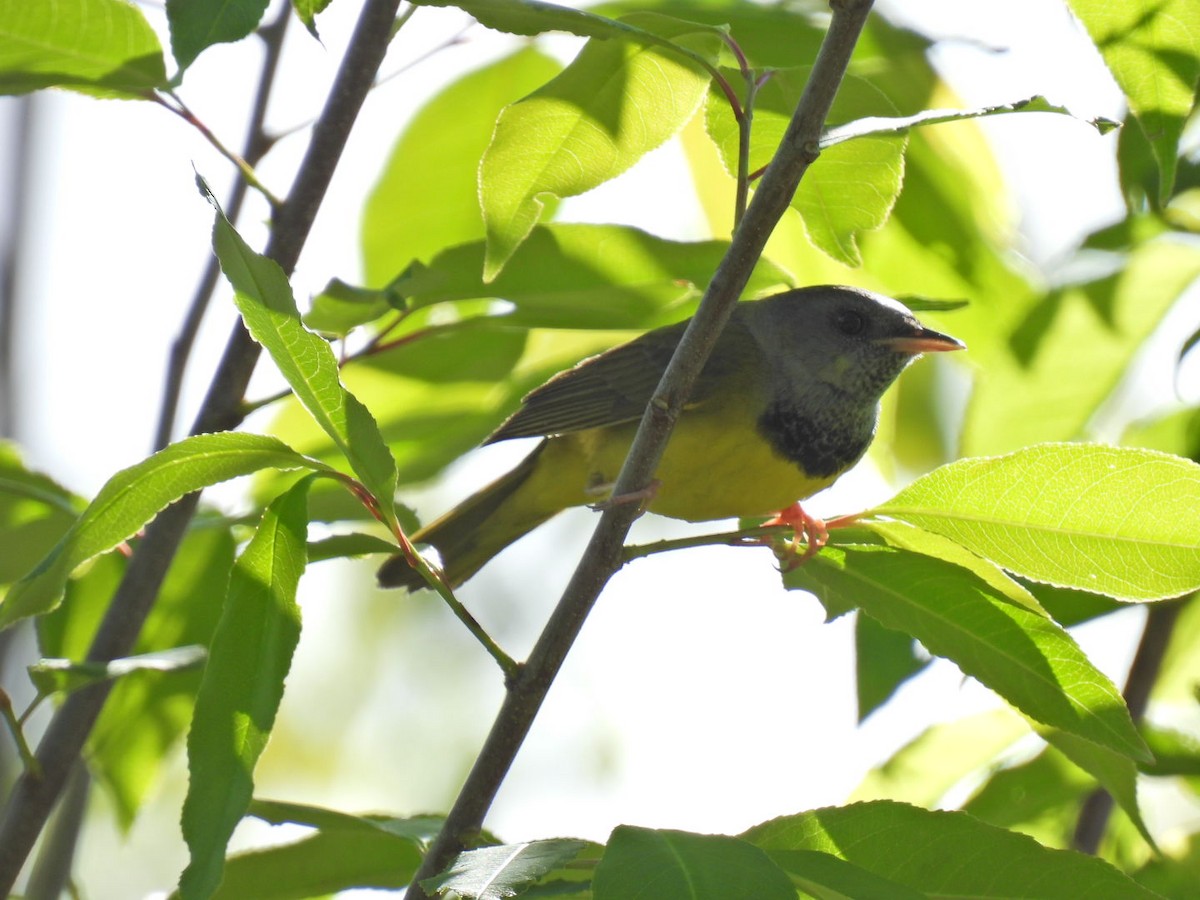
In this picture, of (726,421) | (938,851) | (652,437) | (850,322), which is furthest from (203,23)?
(850,322)

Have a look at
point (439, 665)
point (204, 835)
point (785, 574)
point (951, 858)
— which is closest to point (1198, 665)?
point (785, 574)

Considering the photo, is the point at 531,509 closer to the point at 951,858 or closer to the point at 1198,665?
the point at 1198,665

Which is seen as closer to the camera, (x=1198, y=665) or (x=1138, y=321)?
(x=1138, y=321)

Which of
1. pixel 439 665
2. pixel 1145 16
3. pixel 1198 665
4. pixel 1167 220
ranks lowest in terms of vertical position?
pixel 1198 665

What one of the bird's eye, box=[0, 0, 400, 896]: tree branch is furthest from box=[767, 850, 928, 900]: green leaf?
the bird's eye

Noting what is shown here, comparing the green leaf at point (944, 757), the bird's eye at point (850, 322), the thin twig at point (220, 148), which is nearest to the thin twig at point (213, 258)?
the thin twig at point (220, 148)

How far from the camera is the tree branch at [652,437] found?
1836 millimetres

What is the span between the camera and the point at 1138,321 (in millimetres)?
3195

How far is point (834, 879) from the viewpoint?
5.87 ft

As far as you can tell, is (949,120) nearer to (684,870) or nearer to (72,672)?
(684,870)

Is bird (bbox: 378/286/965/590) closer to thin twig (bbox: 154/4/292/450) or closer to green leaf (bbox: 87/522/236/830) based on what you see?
green leaf (bbox: 87/522/236/830)

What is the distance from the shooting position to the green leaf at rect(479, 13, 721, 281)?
7.34ft

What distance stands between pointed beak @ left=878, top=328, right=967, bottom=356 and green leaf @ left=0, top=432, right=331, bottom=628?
2.27 metres

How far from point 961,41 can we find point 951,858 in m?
1.48
